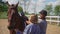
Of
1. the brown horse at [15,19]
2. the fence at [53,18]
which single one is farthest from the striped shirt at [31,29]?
the fence at [53,18]

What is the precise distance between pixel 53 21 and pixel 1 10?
967 mm

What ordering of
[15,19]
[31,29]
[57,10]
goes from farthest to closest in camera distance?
[57,10]
[15,19]
[31,29]

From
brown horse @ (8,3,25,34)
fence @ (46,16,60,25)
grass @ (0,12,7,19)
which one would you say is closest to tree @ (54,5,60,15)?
fence @ (46,16,60,25)

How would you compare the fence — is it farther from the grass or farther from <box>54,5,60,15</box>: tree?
the grass

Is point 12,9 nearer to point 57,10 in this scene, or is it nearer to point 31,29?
point 31,29

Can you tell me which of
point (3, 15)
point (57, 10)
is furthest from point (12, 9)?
point (57, 10)

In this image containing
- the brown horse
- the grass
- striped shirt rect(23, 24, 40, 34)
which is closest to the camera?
striped shirt rect(23, 24, 40, 34)

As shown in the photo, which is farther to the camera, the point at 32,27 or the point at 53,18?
the point at 53,18

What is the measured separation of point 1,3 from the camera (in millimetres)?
2727

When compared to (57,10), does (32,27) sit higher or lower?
lower

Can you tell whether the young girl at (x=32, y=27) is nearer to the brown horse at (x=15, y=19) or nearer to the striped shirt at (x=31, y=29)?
the striped shirt at (x=31, y=29)

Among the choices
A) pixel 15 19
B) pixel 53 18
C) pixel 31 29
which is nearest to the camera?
pixel 31 29

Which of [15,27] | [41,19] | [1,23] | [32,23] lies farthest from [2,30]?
[32,23]

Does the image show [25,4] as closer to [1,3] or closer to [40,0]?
[40,0]
